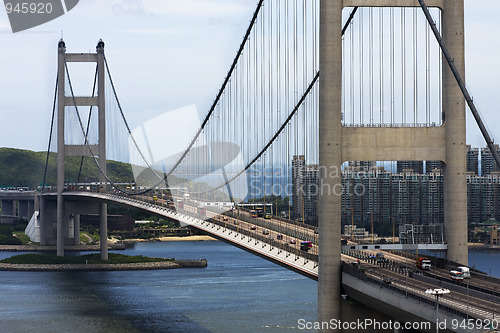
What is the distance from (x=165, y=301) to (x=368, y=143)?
25.0 metres

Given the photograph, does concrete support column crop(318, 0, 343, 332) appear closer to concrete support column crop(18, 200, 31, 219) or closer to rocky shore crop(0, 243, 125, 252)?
rocky shore crop(0, 243, 125, 252)

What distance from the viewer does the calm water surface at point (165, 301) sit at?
40.7m

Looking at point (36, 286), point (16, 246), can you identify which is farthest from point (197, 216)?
point (16, 246)

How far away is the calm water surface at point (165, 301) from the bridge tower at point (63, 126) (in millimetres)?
6727

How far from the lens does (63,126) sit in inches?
2854

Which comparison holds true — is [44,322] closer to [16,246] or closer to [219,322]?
[219,322]

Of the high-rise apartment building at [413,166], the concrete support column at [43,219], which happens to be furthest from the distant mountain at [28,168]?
the concrete support column at [43,219]

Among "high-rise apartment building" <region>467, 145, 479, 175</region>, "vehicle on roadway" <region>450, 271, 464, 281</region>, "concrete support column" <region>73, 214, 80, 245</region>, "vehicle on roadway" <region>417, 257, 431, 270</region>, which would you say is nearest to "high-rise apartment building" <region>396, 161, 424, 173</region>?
"high-rise apartment building" <region>467, 145, 479, 175</region>

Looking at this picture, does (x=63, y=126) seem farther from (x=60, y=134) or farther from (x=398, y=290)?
(x=398, y=290)

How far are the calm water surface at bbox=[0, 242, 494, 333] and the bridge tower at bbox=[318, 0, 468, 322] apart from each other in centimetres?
149

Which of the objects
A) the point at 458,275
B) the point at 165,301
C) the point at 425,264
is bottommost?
the point at 165,301

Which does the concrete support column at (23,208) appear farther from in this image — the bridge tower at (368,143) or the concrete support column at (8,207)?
the bridge tower at (368,143)

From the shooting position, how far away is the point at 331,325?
25.7 meters

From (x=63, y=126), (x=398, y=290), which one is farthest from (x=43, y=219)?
(x=398, y=290)
